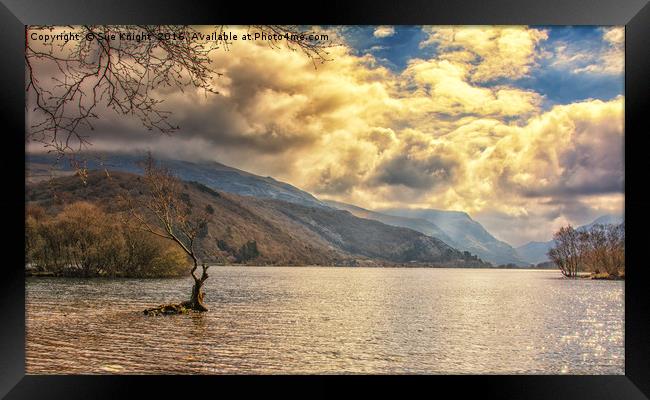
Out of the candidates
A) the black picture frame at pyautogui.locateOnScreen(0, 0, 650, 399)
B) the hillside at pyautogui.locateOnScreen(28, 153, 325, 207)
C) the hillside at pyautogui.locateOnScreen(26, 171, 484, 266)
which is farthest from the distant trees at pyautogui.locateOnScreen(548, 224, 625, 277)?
the hillside at pyautogui.locateOnScreen(28, 153, 325, 207)

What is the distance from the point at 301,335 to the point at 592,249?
50.7 meters

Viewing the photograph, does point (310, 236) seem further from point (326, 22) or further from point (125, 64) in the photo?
point (125, 64)

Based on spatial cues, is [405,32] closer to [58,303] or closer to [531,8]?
[58,303]

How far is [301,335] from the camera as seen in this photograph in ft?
94.4

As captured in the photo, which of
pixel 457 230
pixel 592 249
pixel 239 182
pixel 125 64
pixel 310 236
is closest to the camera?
pixel 125 64

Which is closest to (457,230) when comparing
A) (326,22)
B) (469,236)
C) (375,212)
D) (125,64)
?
(469,236)

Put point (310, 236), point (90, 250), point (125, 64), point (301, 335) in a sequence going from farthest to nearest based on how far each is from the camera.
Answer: point (310, 236)
point (90, 250)
point (301, 335)
point (125, 64)

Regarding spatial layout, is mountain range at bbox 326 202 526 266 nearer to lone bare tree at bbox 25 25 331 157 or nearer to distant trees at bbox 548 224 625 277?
distant trees at bbox 548 224 625 277

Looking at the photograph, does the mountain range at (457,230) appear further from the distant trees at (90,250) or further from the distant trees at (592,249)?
the distant trees at (90,250)

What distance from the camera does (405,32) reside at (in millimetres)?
90438

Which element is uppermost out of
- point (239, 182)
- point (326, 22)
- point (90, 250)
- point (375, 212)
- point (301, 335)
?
point (239, 182)

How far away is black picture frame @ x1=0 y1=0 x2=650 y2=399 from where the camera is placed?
34.4 ft

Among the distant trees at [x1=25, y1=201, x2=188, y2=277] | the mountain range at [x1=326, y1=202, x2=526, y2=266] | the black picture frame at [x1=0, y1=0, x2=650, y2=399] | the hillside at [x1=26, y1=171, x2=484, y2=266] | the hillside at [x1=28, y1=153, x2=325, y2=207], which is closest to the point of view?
the black picture frame at [x1=0, y1=0, x2=650, y2=399]

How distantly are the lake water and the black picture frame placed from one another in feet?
20.0
